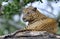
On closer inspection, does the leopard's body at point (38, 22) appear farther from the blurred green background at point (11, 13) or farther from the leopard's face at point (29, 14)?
the blurred green background at point (11, 13)

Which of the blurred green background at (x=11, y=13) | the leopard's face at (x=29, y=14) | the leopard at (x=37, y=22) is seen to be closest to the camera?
the leopard at (x=37, y=22)

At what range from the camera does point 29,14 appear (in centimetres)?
171

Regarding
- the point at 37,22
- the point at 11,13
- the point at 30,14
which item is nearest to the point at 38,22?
the point at 37,22

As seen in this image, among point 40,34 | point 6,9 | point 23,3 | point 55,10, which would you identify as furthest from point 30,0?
point 40,34

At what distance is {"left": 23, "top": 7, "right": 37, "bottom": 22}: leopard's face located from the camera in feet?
5.48

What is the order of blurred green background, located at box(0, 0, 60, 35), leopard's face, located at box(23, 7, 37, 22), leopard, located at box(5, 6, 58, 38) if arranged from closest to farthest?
leopard, located at box(5, 6, 58, 38), leopard's face, located at box(23, 7, 37, 22), blurred green background, located at box(0, 0, 60, 35)

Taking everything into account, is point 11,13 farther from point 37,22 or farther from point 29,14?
point 37,22

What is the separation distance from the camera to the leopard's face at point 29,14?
1.67 m

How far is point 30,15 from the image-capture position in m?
1.71

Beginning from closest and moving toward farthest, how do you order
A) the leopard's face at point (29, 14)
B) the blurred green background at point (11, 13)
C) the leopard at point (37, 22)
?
the leopard at point (37, 22) → the leopard's face at point (29, 14) → the blurred green background at point (11, 13)

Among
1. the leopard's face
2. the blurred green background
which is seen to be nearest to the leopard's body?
the leopard's face

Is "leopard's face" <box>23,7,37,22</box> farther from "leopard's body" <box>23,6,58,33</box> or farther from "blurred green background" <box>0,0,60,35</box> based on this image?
"blurred green background" <box>0,0,60,35</box>

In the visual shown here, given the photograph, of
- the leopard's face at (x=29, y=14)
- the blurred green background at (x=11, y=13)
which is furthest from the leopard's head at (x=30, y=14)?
the blurred green background at (x=11, y=13)

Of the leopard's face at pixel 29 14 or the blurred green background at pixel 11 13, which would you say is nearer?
the leopard's face at pixel 29 14
